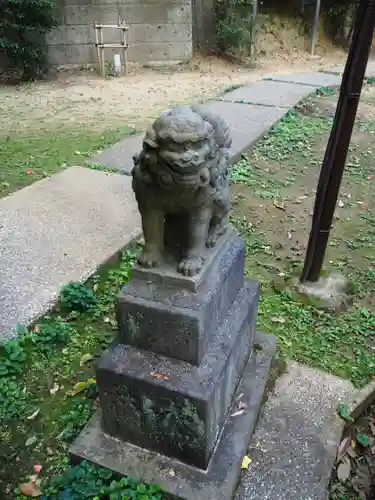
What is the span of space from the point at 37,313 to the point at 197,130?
5.84 ft

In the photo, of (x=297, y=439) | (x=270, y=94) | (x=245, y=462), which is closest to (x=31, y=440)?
(x=245, y=462)

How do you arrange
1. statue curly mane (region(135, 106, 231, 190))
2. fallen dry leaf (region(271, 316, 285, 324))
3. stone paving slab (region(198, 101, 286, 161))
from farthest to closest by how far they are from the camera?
1. stone paving slab (region(198, 101, 286, 161))
2. fallen dry leaf (region(271, 316, 285, 324))
3. statue curly mane (region(135, 106, 231, 190))

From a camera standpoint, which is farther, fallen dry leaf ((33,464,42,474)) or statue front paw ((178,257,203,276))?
fallen dry leaf ((33,464,42,474))

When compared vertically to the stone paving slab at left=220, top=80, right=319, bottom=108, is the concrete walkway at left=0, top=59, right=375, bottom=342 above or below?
below

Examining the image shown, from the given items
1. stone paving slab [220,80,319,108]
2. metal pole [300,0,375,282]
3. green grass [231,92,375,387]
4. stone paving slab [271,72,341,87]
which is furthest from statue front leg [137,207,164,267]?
stone paving slab [271,72,341,87]

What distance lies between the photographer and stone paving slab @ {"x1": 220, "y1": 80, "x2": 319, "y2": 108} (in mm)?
6859

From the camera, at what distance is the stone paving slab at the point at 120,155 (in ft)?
Answer: 15.5

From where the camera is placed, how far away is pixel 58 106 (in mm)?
7137

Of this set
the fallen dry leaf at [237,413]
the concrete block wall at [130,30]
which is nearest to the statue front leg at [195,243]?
the fallen dry leaf at [237,413]

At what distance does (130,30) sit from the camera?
972cm

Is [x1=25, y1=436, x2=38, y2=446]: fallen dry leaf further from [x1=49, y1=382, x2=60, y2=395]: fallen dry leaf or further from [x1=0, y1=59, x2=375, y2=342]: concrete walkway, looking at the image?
[x1=0, y1=59, x2=375, y2=342]: concrete walkway

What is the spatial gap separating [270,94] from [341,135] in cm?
501

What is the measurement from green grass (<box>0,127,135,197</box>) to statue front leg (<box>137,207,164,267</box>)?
2970 mm

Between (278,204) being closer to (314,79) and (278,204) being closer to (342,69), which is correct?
(314,79)
